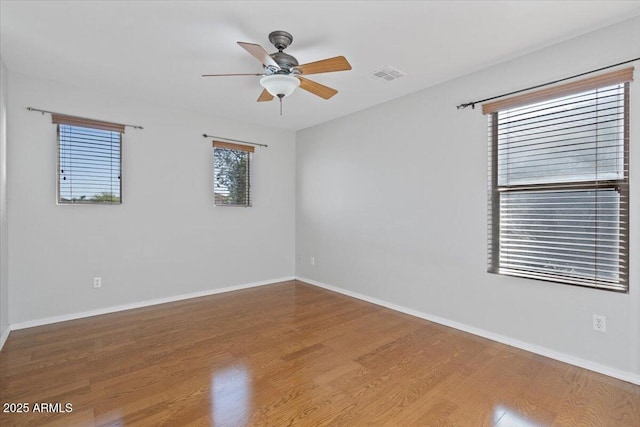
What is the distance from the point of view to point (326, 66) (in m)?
2.42

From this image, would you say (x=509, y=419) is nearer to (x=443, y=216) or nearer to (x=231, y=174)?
(x=443, y=216)

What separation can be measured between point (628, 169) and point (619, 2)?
111 centimetres

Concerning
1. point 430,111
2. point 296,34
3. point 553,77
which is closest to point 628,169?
point 553,77

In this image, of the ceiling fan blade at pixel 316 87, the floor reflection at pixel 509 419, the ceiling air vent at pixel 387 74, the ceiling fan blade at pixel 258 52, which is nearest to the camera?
the floor reflection at pixel 509 419

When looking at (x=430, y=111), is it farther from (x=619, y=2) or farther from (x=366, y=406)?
(x=366, y=406)

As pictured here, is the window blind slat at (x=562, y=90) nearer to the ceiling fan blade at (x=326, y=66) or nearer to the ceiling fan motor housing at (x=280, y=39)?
the ceiling fan blade at (x=326, y=66)

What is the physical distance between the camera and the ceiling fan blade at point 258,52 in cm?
215

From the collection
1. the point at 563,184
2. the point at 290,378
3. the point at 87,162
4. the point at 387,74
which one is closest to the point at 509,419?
the point at 290,378

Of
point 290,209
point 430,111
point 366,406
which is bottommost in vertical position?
point 366,406

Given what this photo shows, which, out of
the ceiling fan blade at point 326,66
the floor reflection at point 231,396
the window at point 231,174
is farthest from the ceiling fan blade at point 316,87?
the floor reflection at point 231,396

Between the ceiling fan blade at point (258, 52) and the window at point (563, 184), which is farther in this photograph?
the window at point (563, 184)

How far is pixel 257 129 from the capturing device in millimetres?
5066

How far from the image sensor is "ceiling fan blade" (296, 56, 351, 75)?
232 cm

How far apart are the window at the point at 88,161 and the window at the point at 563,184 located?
4063 millimetres
